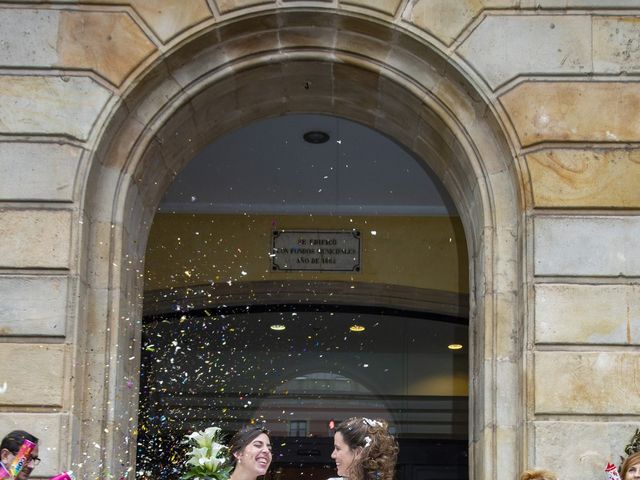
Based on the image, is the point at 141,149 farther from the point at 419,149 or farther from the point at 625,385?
the point at 625,385

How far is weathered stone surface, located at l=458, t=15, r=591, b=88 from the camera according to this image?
30.6 ft

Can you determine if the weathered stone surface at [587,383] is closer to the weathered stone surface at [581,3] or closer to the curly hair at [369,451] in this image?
the curly hair at [369,451]

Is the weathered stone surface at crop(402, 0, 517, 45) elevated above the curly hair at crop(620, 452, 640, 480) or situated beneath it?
elevated above

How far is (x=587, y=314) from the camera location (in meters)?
8.99

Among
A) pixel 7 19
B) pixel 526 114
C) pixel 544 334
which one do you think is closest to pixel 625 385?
pixel 544 334

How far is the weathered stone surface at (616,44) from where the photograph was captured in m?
9.31

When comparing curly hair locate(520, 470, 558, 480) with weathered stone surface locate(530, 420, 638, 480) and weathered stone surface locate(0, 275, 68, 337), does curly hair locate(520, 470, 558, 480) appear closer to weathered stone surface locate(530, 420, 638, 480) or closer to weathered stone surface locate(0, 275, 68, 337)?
weathered stone surface locate(530, 420, 638, 480)

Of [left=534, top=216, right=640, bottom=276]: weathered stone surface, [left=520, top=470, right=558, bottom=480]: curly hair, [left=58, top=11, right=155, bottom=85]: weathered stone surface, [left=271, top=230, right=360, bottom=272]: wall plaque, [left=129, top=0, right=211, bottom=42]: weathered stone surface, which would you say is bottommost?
[left=520, top=470, right=558, bottom=480]: curly hair

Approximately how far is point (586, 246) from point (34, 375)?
11.4ft

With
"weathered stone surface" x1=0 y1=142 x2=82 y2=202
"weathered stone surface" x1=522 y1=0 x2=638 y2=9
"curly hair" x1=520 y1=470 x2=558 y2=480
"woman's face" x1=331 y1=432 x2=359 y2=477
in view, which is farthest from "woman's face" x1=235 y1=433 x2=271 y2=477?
"weathered stone surface" x1=522 y1=0 x2=638 y2=9

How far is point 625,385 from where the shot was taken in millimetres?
8883

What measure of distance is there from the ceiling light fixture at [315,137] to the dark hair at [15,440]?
4.81 m

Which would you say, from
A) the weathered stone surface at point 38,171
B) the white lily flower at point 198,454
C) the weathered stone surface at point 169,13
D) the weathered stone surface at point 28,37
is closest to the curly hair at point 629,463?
the white lily flower at point 198,454

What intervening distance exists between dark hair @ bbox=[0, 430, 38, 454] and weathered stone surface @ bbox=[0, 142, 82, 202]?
65.2 inches
